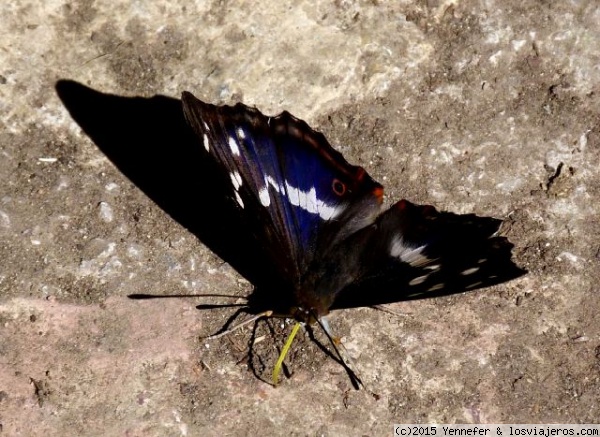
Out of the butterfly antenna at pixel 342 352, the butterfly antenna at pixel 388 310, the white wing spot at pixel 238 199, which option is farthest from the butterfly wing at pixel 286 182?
the butterfly antenna at pixel 388 310

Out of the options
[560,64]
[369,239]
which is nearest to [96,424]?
[369,239]

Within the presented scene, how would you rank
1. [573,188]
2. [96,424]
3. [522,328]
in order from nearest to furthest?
[96,424], [522,328], [573,188]

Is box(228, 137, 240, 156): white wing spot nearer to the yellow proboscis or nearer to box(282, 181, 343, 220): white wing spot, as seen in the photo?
box(282, 181, 343, 220): white wing spot

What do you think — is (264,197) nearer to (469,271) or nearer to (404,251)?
(404,251)

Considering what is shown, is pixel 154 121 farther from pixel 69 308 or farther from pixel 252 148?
pixel 69 308

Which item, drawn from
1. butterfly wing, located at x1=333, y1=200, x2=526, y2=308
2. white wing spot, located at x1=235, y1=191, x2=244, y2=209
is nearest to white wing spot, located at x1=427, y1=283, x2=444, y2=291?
butterfly wing, located at x1=333, y1=200, x2=526, y2=308

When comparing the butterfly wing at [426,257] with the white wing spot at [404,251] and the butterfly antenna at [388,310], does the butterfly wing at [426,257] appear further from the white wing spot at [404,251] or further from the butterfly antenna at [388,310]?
the butterfly antenna at [388,310]
